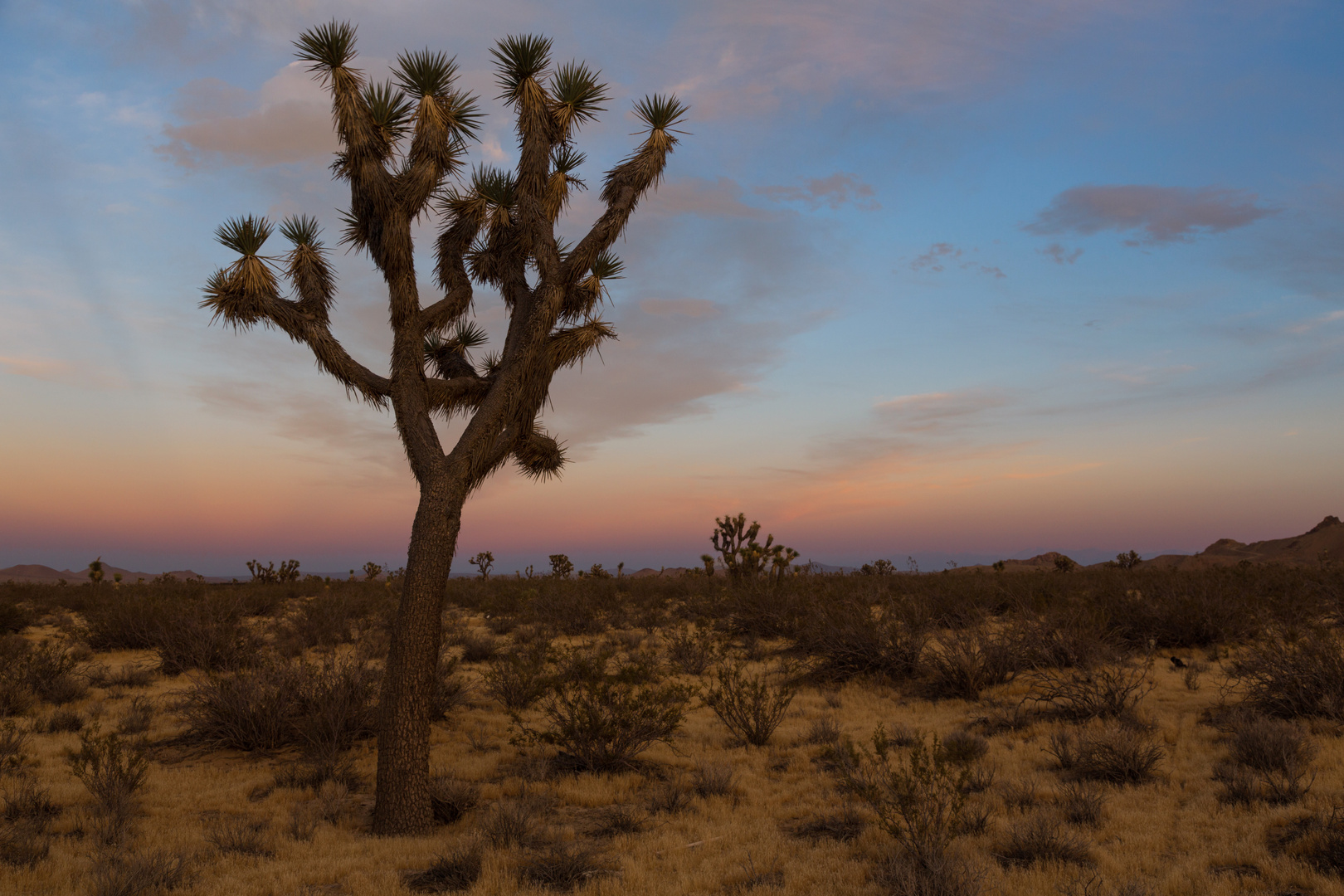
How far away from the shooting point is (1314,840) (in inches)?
191

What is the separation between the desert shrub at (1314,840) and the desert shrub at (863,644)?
236 inches

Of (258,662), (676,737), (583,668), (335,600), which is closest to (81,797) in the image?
(258,662)

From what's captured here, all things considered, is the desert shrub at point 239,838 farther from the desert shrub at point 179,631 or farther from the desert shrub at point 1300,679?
the desert shrub at point 1300,679

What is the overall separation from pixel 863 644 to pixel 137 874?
9654mm

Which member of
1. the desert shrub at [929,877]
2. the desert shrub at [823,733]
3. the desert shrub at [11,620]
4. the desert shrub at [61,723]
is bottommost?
the desert shrub at [823,733]

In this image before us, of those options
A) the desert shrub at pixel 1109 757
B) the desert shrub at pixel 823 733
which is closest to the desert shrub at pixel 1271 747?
the desert shrub at pixel 1109 757

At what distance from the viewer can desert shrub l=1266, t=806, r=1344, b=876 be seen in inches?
181

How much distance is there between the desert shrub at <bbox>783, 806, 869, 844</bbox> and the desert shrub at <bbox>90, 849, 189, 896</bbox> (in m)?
4.59

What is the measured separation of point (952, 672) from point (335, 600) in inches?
624

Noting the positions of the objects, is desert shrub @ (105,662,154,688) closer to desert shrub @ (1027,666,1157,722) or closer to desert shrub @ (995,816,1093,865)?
desert shrub @ (995,816,1093,865)

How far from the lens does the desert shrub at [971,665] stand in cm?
1023

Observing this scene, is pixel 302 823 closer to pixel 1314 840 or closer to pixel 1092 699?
pixel 1314 840

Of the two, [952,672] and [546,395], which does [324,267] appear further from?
[952,672]

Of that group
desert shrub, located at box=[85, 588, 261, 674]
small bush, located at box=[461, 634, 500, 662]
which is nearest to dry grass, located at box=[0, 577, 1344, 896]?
desert shrub, located at box=[85, 588, 261, 674]
